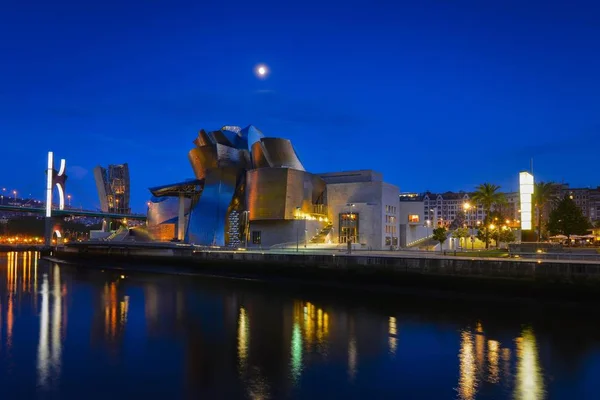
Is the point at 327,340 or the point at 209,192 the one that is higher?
the point at 209,192

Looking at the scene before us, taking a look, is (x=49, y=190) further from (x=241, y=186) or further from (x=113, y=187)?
(x=241, y=186)

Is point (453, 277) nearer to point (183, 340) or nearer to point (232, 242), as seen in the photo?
point (183, 340)

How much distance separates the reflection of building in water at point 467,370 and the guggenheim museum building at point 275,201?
A: 31008 millimetres

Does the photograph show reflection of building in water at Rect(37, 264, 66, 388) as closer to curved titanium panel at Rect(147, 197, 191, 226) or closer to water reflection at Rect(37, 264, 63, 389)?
water reflection at Rect(37, 264, 63, 389)

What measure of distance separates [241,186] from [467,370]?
43.9 metres

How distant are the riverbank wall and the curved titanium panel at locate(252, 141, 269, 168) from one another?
14.7 meters

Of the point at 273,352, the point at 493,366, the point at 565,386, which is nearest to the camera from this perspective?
the point at 565,386

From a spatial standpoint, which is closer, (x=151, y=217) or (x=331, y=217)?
(x=331, y=217)

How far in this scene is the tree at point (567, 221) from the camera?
178 ft

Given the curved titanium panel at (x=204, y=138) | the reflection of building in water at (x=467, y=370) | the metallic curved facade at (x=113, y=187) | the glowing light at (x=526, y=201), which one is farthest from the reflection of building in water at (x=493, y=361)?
Result: the metallic curved facade at (x=113, y=187)

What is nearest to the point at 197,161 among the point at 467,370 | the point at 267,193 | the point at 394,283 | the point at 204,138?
the point at 204,138

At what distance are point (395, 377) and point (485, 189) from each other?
3961 cm

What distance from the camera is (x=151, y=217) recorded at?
6619 centimetres

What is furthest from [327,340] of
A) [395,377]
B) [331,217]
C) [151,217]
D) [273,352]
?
[151,217]
